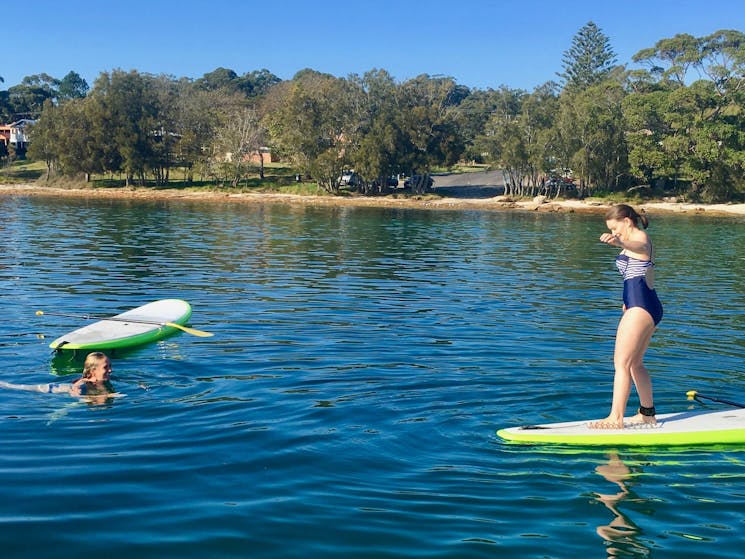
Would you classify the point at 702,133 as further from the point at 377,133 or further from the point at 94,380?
the point at 94,380

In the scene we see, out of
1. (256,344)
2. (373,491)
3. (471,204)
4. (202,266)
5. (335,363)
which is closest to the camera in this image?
(373,491)

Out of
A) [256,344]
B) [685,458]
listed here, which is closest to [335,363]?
[256,344]

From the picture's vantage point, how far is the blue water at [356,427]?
6.22m

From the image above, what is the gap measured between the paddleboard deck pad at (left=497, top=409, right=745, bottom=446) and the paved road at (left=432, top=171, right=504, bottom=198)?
7417 cm

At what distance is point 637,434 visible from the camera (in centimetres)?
816

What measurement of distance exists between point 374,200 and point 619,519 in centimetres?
7036

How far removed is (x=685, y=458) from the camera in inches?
314

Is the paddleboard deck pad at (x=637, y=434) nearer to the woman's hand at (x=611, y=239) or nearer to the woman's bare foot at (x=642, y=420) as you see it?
the woman's bare foot at (x=642, y=420)

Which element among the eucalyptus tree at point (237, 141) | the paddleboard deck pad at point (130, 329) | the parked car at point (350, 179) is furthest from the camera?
the parked car at point (350, 179)

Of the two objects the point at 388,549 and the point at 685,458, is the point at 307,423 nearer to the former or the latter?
the point at 388,549

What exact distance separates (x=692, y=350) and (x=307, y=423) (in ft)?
24.9

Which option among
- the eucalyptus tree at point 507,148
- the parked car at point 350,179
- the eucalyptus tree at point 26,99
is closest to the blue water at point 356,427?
the eucalyptus tree at point 507,148

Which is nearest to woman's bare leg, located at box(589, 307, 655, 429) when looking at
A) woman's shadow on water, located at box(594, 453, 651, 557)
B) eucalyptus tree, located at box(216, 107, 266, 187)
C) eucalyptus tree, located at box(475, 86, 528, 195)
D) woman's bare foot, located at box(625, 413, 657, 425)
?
woman's bare foot, located at box(625, 413, 657, 425)

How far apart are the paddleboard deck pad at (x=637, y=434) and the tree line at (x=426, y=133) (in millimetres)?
66319
